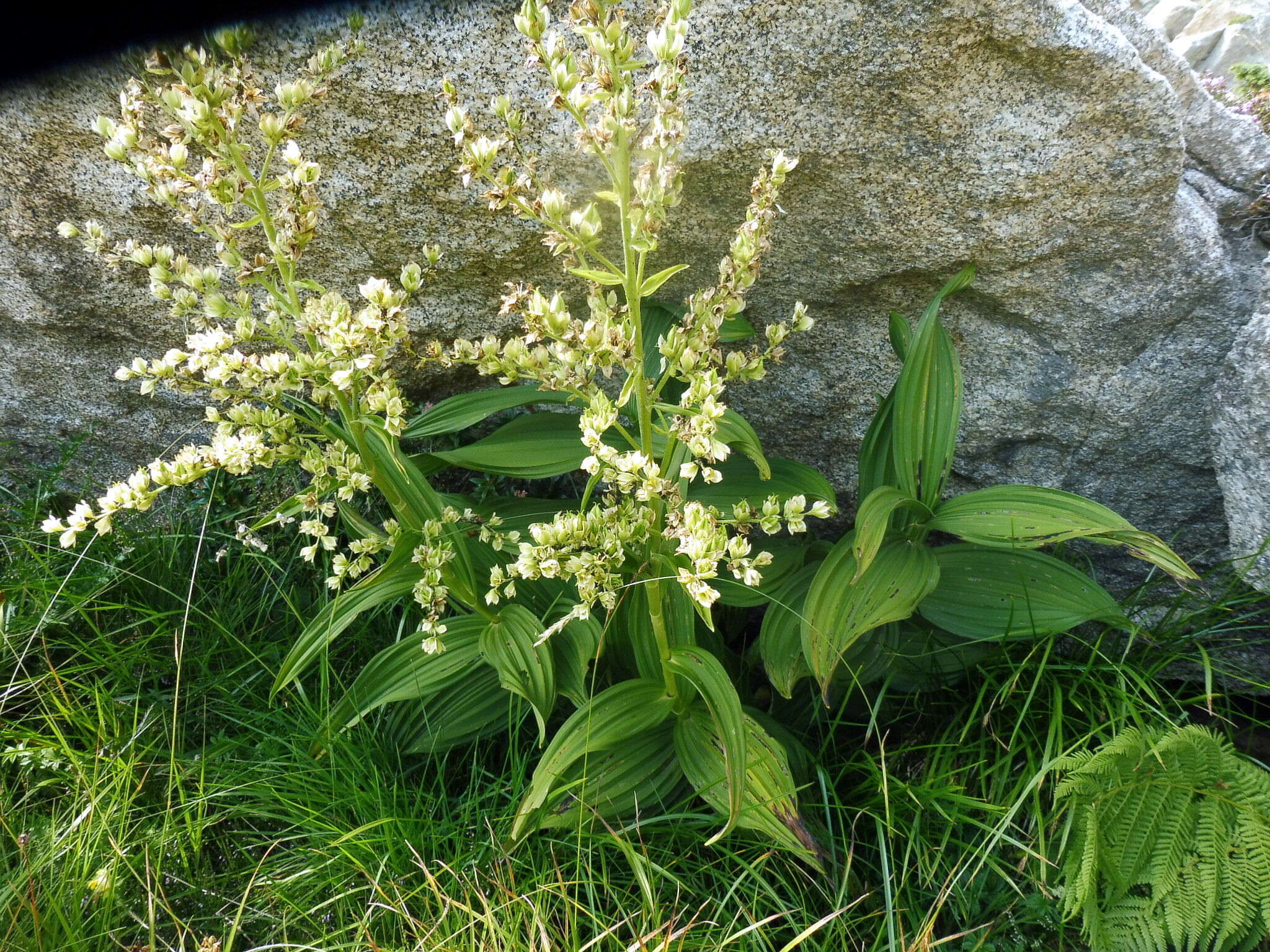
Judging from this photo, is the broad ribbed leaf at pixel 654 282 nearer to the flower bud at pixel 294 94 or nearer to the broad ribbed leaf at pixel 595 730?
the flower bud at pixel 294 94

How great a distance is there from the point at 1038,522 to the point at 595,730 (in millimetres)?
1186

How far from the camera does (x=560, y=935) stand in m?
2.04

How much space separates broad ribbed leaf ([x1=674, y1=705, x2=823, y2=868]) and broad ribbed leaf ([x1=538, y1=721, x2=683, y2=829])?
0.08 meters

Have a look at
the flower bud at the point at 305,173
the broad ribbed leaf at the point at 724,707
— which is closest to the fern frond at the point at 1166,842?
the broad ribbed leaf at the point at 724,707

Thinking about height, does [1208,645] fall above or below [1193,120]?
below

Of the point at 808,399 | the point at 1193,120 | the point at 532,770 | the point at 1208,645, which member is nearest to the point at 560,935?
the point at 532,770

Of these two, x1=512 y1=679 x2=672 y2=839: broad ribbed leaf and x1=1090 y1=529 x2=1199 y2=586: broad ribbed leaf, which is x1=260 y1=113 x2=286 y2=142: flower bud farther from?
x1=1090 y1=529 x2=1199 y2=586: broad ribbed leaf

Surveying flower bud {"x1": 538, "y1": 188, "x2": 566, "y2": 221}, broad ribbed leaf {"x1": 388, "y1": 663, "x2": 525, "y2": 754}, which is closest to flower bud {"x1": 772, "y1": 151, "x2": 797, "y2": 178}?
flower bud {"x1": 538, "y1": 188, "x2": 566, "y2": 221}

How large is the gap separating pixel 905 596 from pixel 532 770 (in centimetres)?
117

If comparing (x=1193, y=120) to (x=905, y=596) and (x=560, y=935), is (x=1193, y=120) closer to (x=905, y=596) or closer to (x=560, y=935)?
(x=905, y=596)

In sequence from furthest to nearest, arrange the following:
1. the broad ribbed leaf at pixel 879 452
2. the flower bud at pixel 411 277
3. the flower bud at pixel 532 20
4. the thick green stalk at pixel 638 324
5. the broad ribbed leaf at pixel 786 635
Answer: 1. the broad ribbed leaf at pixel 879 452
2. the broad ribbed leaf at pixel 786 635
3. the flower bud at pixel 411 277
4. the thick green stalk at pixel 638 324
5. the flower bud at pixel 532 20

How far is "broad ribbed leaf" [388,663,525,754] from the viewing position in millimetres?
2432

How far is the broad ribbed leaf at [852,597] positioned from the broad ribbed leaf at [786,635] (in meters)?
0.07

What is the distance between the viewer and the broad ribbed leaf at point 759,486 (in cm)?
230
